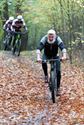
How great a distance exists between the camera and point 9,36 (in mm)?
20109

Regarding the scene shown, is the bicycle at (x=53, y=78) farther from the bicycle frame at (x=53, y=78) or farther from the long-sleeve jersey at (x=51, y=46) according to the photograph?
the long-sleeve jersey at (x=51, y=46)

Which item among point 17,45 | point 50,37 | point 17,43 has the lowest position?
point 17,45

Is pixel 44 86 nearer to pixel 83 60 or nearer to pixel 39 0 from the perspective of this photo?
pixel 83 60

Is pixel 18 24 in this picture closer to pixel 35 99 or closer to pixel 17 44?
pixel 17 44

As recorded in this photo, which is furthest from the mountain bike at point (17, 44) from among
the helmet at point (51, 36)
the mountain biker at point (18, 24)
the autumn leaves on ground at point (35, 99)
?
the helmet at point (51, 36)

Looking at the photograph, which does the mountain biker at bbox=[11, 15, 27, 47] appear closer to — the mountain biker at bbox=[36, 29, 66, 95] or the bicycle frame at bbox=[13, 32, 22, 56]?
the bicycle frame at bbox=[13, 32, 22, 56]

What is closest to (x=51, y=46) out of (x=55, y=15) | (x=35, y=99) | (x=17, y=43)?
(x=35, y=99)

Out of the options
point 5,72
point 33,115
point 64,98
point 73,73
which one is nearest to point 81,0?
point 73,73

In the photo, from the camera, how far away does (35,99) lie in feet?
36.4

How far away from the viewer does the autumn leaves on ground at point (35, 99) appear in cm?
901

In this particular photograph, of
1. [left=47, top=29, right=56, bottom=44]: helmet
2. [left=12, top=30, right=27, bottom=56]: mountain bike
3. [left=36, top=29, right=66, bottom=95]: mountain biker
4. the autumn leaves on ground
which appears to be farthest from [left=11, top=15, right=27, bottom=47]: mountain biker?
[left=47, top=29, right=56, bottom=44]: helmet

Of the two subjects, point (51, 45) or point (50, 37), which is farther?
point (51, 45)

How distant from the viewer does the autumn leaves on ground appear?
29.6 ft

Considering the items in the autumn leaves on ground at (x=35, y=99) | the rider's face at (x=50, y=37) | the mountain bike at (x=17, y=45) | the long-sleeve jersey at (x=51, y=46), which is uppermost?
the rider's face at (x=50, y=37)
